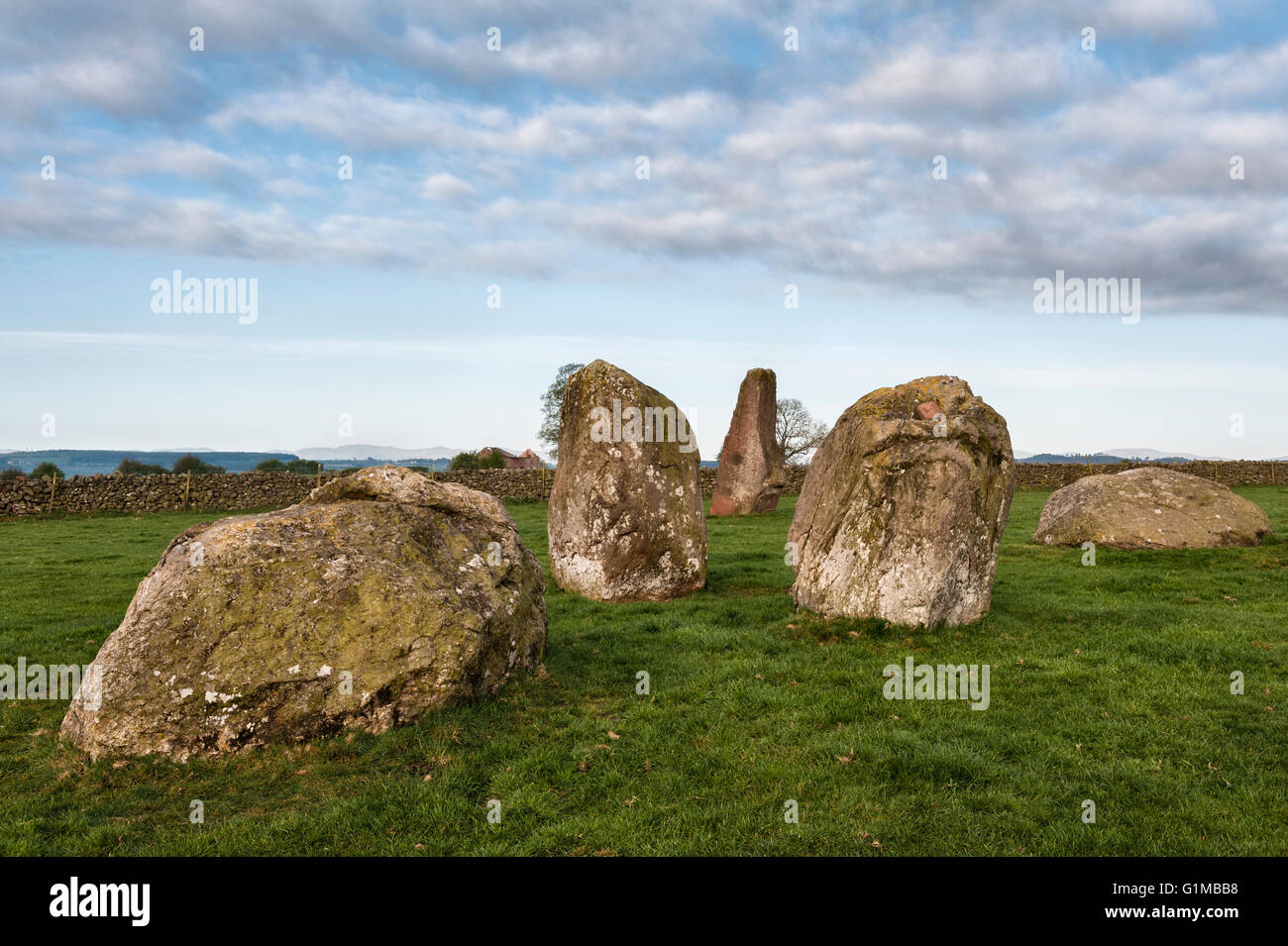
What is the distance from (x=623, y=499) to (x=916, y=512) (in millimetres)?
4487

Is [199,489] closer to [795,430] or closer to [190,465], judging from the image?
[190,465]

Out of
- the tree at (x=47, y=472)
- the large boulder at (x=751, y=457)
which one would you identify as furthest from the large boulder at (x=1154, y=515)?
the tree at (x=47, y=472)

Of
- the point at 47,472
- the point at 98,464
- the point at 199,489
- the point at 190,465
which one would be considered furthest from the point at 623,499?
the point at 98,464

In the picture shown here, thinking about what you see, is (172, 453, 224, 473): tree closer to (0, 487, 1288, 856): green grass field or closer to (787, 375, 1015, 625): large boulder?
(0, 487, 1288, 856): green grass field

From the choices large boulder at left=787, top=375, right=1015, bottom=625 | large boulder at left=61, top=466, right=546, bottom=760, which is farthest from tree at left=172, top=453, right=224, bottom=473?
large boulder at left=787, top=375, right=1015, bottom=625

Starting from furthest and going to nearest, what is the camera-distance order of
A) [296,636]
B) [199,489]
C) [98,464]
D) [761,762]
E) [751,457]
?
[98,464] → [199,489] → [751,457] → [296,636] → [761,762]

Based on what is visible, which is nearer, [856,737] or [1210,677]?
[856,737]

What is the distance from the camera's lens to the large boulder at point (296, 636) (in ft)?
20.6

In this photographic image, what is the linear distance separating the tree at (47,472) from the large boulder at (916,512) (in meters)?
32.4

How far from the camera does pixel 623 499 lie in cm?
1258

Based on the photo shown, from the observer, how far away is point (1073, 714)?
7258 mm

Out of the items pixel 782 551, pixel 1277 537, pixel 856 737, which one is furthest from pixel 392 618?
pixel 1277 537

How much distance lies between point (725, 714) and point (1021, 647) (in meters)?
4.11
